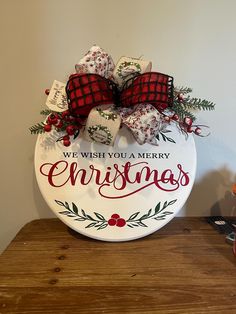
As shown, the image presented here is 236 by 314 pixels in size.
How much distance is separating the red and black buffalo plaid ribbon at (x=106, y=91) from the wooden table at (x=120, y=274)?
1.06ft

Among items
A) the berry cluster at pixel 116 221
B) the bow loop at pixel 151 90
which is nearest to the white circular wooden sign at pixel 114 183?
the berry cluster at pixel 116 221

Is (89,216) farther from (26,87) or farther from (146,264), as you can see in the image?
(26,87)

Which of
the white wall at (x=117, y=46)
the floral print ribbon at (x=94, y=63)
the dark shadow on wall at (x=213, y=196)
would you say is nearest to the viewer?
the floral print ribbon at (x=94, y=63)

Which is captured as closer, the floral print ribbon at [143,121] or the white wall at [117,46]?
the floral print ribbon at [143,121]

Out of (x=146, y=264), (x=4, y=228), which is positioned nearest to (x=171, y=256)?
(x=146, y=264)

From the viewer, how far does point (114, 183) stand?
731mm

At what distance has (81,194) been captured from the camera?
2.40 ft

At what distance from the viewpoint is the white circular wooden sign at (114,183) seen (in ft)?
2.39

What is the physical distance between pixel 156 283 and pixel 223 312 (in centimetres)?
13

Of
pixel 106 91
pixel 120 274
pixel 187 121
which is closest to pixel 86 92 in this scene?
pixel 106 91

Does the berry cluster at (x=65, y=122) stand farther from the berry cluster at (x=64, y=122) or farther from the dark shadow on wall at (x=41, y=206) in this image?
the dark shadow on wall at (x=41, y=206)

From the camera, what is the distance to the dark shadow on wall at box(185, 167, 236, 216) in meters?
0.89

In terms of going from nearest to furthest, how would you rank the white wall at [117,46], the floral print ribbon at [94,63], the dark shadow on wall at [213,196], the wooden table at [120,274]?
1. the wooden table at [120,274]
2. the floral print ribbon at [94,63]
3. the white wall at [117,46]
4. the dark shadow on wall at [213,196]

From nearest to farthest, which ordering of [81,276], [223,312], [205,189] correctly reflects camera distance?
[223,312] → [81,276] → [205,189]
